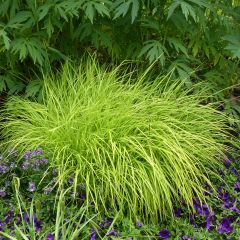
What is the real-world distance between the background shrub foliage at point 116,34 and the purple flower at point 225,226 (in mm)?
925

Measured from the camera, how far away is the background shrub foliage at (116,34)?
257 centimetres

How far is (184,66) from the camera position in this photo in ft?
9.29

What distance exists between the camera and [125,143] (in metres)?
2.25

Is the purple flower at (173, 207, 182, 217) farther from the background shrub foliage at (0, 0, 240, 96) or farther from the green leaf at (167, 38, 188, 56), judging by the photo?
the green leaf at (167, 38, 188, 56)

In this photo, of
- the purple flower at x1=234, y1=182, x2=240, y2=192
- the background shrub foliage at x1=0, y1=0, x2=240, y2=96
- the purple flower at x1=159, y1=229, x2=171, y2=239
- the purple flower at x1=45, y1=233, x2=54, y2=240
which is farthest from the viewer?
the background shrub foliage at x1=0, y1=0, x2=240, y2=96

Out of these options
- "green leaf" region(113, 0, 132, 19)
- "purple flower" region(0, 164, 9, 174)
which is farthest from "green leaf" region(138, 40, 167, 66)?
"purple flower" region(0, 164, 9, 174)

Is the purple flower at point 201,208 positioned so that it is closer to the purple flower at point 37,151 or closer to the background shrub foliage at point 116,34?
the background shrub foliage at point 116,34

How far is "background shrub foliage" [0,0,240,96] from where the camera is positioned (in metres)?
2.57

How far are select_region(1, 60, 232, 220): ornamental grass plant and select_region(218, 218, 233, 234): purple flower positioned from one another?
185 millimetres

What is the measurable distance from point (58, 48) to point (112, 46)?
1.35 feet

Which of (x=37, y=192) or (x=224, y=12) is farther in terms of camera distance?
(x=224, y=12)

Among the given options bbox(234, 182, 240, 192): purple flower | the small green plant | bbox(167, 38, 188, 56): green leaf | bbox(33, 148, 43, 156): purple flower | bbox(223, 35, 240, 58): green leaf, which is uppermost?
bbox(223, 35, 240, 58): green leaf

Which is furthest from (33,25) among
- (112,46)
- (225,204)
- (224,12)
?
(225,204)

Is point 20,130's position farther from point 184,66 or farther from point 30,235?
point 184,66
